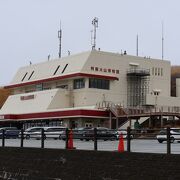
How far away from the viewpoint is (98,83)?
75.7 meters

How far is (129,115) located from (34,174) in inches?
1754

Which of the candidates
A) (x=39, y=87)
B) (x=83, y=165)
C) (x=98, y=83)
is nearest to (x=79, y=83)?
(x=98, y=83)

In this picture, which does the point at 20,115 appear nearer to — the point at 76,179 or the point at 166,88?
the point at 166,88

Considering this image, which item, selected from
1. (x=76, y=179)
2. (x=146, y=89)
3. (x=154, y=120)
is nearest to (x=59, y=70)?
(x=146, y=89)

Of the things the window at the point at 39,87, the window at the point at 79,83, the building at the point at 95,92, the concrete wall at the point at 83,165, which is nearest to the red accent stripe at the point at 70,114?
the building at the point at 95,92

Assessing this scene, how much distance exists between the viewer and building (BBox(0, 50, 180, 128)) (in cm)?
7144

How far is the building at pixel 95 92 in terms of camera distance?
71.4 metres

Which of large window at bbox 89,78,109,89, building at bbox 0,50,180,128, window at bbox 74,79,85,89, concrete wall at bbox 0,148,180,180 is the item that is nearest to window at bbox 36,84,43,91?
building at bbox 0,50,180,128

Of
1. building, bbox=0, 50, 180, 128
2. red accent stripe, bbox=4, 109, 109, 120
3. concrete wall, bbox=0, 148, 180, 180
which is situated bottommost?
concrete wall, bbox=0, 148, 180, 180

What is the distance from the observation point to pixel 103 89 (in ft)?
248

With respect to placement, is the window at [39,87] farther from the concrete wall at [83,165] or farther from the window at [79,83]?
the concrete wall at [83,165]

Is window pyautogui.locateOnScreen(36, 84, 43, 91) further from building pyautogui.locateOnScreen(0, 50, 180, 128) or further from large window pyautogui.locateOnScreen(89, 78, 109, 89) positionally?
large window pyautogui.locateOnScreen(89, 78, 109, 89)

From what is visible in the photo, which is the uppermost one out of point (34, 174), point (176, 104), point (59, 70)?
point (59, 70)

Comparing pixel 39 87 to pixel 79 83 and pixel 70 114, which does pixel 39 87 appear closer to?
pixel 79 83
